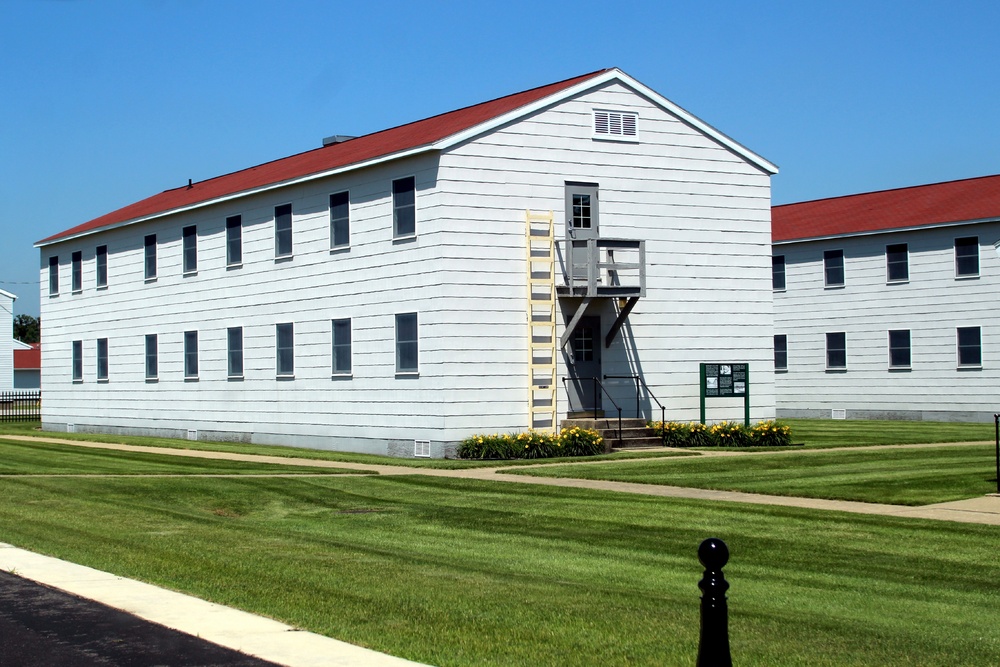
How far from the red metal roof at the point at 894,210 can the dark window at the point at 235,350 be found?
71.9ft

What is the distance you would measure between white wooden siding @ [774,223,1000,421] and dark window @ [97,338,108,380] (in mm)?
24657

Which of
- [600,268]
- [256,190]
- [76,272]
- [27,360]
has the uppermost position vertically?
[256,190]

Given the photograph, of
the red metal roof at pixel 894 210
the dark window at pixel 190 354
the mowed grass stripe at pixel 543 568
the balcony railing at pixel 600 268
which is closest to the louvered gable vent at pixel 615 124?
the balcony railing at pixel 600 268

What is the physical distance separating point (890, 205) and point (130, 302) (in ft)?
90.3

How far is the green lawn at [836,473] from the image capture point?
738 inches

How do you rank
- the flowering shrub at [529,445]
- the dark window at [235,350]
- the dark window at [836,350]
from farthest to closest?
1. the dark window at [836,350]
2. the dark window at [235,350]
3. the flowering shrub at [529,445]

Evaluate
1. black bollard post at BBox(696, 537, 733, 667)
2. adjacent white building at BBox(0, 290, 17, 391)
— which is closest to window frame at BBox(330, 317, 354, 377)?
black bollard post at BBox(696, 537, 733, 667)

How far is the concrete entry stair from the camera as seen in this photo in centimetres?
2884

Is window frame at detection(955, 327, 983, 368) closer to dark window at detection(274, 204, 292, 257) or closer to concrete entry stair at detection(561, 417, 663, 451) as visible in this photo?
concrete entry stair at detection(561, 417, 663, 451)

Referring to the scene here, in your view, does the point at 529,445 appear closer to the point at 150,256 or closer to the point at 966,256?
the point at 150,256

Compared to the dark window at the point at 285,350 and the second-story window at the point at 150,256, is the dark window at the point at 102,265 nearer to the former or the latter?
the second-story window at the point at 150,256

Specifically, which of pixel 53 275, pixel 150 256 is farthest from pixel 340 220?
pixel 53 275

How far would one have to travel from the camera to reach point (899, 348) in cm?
4394

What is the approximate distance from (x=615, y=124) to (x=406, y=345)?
7663 mm
